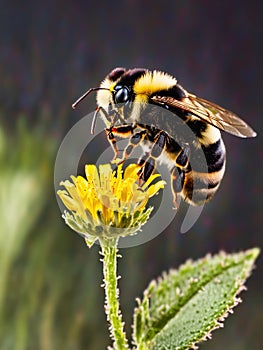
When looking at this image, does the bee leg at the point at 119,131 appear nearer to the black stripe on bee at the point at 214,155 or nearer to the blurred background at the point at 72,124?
the black stripe on bee at the point at 214,155

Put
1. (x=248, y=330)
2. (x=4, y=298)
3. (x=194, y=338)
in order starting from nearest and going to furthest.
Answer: (x=194, y=338), (x=4, y=298), (x=248, y=330)

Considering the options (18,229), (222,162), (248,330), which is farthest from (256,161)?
(222,162)

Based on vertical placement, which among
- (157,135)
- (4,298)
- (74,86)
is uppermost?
(74,86)

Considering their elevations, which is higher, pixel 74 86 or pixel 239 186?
pixel 74 86

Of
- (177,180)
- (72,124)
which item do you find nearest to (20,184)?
(72,124)

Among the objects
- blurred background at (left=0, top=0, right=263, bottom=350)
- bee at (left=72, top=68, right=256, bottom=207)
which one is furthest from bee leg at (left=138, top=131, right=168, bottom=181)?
blurred background at (left=0, top=0, right=263, bottom=350)

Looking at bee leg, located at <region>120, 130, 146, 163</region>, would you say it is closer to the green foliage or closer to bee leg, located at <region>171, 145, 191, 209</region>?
bee leg, located at <region>171, 145, 191, 209</region>

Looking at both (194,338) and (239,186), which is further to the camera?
(239,186)

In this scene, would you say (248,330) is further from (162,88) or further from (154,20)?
(162,88)
